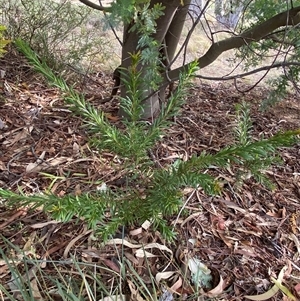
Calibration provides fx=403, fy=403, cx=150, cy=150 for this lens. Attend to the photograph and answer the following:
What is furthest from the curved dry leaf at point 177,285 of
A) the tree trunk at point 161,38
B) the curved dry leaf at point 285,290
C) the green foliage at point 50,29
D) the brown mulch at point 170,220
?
the green foliage at point 50,29

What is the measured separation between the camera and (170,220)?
4.19ft


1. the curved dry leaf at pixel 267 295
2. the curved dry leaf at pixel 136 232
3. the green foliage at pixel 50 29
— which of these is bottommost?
the curved dry leaf at pixel 267 295

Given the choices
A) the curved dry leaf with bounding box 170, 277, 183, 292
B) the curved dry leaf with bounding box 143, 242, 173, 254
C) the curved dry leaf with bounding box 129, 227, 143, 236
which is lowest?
the curved dry leaf with bounding box 170, 277, 183, 292

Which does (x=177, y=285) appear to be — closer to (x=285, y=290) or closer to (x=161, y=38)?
(x=285, y=290)

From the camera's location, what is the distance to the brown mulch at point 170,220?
1148mm

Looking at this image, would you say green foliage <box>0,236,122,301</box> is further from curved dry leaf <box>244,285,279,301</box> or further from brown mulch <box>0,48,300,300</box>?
curved dry leaf <box>244,285,279,301</box>

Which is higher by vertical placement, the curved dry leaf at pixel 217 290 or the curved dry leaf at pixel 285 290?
the curved dry leaf at pixel 217 290

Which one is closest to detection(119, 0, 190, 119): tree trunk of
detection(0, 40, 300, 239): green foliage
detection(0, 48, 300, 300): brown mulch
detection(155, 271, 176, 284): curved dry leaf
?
detection(0, 48, 300, 300): brown mulch

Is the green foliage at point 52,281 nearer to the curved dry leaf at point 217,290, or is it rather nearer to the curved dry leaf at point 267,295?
the curved dry leaf at point 217,290

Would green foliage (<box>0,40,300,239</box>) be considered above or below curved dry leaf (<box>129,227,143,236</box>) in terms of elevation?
above

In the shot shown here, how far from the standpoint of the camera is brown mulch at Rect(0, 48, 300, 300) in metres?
1.15

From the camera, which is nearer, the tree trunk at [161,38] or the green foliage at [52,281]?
the green foliage at [52,281]

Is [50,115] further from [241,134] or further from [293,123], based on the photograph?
[293,123]

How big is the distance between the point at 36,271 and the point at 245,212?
74 centimetres
